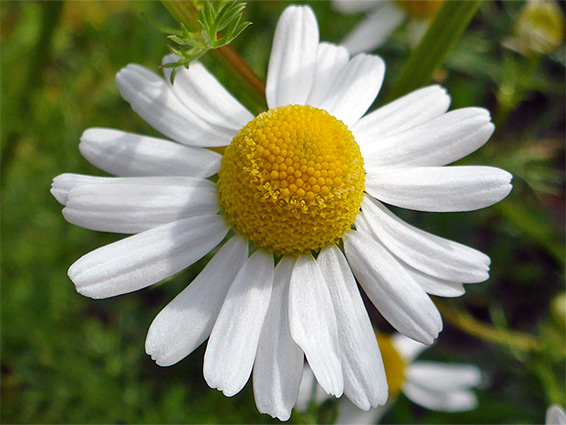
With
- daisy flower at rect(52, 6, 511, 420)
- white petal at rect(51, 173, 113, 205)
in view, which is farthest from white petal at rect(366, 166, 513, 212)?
white petal at rect(51, 173, 113, 205)

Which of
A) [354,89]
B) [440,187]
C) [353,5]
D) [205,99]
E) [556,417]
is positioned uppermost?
[205,99]

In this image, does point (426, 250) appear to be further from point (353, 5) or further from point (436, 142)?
point (353, 5)

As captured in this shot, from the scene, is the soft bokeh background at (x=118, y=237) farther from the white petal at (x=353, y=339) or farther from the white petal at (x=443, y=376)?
the white petal at (x=353, y=339)

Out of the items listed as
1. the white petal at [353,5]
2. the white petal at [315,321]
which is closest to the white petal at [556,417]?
the white petal at [315,321]

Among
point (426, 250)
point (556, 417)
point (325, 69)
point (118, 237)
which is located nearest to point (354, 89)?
point (325, 69)

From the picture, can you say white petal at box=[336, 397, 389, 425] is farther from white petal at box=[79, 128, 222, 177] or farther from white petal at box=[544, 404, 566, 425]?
white petal at box=[79, 128, 222, 177]
